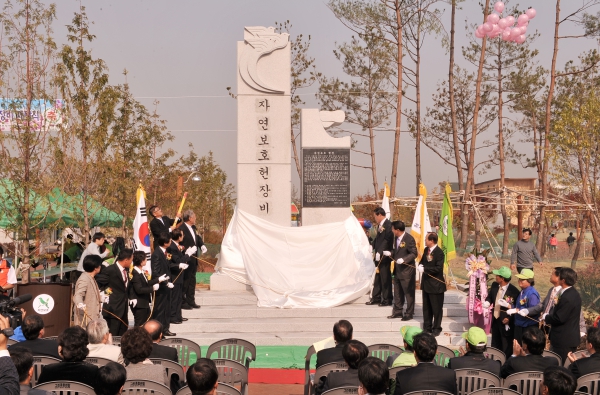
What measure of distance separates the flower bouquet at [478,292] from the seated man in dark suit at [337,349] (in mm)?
4933

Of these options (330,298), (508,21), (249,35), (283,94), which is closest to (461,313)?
(330,298)

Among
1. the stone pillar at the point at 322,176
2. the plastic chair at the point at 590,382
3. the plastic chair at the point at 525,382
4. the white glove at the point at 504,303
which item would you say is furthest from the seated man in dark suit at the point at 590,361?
the stone pillar at the point at 322,176

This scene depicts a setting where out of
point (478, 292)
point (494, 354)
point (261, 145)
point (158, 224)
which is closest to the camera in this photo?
point (494, 354)

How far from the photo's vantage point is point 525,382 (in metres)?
5.55

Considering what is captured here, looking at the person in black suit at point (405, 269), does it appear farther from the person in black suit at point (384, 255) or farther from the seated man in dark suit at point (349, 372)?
the seated man in dark suit at point (349, 372)

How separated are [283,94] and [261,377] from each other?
6.54 metres

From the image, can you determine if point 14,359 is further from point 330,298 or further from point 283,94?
point 283,94

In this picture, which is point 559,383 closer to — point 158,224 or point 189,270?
point 158,224

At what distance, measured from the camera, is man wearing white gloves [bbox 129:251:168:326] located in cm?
905

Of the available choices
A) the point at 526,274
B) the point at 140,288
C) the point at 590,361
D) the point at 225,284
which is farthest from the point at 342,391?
the point at 225,284

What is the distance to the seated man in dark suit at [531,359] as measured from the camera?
5.78 metres

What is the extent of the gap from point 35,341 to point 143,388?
5.26 feet

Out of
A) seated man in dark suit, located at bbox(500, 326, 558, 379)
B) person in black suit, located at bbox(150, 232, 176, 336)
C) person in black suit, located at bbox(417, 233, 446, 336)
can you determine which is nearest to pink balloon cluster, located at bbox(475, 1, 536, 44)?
person in black suit, located at bbox(417, 233, 446, 336)

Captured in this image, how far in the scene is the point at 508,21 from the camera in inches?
653
